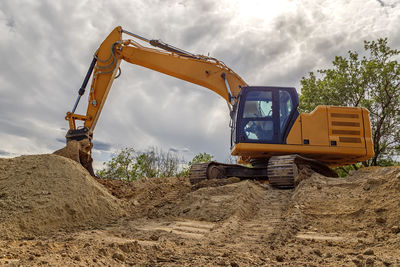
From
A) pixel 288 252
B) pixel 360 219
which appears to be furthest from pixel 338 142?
pixel 288 252

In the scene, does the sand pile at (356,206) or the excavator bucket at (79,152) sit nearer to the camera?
the sand pile at (356,206)

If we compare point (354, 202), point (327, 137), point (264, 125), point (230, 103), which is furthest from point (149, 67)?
point (354, 202)

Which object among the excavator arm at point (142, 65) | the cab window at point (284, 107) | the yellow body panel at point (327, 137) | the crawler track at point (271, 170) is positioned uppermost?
the excavator arm at point (142, 65)

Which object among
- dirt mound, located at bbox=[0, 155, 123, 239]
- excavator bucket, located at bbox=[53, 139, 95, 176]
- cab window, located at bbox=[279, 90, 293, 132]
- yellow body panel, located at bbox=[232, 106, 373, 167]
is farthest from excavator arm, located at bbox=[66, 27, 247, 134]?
Answer: dirt mound, located at bbox=[0, 155, 123, 239]

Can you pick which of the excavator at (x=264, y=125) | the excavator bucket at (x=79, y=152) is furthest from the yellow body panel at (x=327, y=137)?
the excavator bucket at (x=79, y=152)

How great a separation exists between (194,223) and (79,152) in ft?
12.3

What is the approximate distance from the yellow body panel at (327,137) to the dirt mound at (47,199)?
393 centimetres

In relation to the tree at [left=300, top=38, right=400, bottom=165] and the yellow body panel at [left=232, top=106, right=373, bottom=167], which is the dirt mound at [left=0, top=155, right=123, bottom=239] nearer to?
the yellow body panel at [left=232, top=106, right=373, bottom=167]

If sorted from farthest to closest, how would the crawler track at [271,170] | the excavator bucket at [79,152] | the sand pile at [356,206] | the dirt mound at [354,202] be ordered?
the crawler track at [271,170]
the excavator bucket at [79,152]
the dirt mound at [354,202]
the sand pile at [356,206]

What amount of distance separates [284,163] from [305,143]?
1140 millimetres

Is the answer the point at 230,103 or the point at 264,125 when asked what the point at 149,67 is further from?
the point at 264,125

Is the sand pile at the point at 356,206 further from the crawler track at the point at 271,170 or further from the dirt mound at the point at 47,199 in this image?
the dirt mound at the point at 47,199

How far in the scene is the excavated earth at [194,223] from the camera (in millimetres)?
2859

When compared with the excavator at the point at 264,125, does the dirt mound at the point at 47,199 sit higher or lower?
lower
